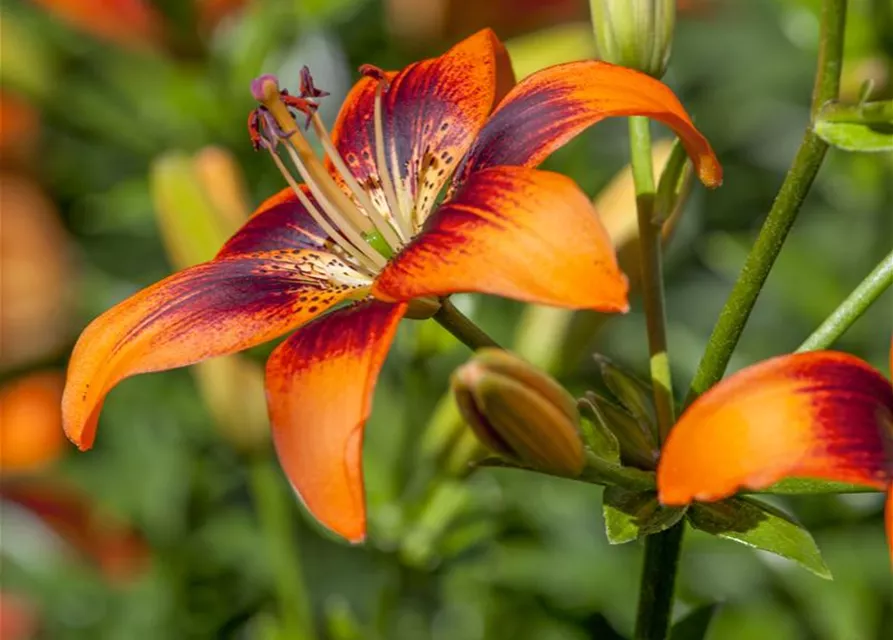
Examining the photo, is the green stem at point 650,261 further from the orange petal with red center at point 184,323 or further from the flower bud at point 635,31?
the orange petal with red center at point 184,323

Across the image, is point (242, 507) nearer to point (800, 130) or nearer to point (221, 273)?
point (221, 273)

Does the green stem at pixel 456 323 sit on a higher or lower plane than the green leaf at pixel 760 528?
higher

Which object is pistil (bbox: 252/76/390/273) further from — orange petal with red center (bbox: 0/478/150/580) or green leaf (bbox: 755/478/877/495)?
orange petal with red center (bbox: 0/478/150/580)

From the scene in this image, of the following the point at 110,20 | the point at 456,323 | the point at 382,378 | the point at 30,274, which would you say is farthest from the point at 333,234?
the point at 30,274

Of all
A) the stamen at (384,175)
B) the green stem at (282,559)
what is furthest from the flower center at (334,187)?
the green stem at (282,559)

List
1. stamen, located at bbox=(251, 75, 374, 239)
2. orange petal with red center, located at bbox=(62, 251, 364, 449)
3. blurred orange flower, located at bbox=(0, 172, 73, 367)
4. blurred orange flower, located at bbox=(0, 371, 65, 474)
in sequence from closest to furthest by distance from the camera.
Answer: orange petal with red center, located at bbox=(62, 251, 364, 449) < stamen, located at bbox=(251, 75, 374, 239) < blurred orange flower, located at bbox=(0, 371, 65, 474) < blurred orange flower, located at bbox=(0, 172, 73, 367)

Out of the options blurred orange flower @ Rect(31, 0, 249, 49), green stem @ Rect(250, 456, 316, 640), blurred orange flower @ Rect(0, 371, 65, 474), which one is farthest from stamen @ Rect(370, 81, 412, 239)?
blurred orange flower @ Rect(0, 371, 65, 474)

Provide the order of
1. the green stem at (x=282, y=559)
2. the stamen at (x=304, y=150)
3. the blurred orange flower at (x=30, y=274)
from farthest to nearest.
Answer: the blurred orange flower at (x=30, y=274), the green stem at (x=282, y=559), the stamen at (x=304, y=150)
